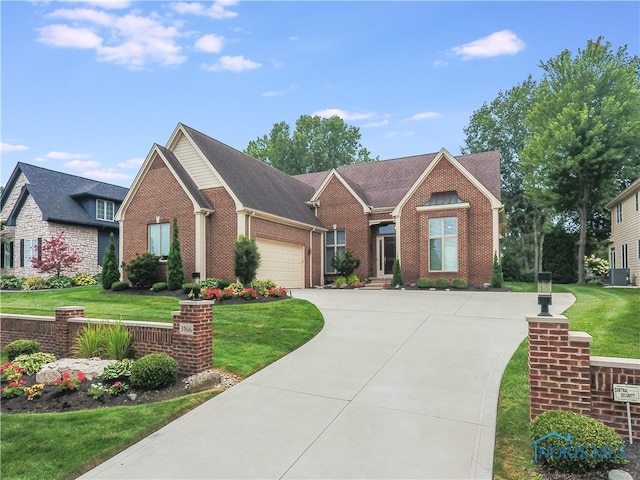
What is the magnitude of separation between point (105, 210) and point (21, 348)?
Result: 20986mm

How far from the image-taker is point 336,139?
154 ft

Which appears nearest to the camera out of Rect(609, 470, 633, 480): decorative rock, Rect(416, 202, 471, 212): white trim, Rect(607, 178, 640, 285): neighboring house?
Rect(609, 470, 633, 480): decorative rock

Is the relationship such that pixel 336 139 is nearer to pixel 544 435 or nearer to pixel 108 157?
pixel 108 157

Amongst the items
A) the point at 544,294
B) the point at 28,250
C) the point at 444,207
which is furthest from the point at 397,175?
the point at 28,250

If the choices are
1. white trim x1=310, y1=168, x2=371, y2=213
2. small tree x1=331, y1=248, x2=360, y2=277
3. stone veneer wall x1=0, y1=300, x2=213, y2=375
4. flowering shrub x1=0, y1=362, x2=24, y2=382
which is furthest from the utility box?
flowering shrub x1=0, y1=362, x2=24, y2=382

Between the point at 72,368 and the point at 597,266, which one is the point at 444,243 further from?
the point at 72,368

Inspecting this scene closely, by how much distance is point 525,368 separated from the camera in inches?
255

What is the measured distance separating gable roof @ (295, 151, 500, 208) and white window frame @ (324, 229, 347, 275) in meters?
2.50

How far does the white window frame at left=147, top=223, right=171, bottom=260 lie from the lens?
57.4ft

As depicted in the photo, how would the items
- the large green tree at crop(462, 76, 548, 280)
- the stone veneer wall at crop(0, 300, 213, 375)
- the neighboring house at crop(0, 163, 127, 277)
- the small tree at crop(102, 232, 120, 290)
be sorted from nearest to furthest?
the stone veneer wall at crop(0, 300, 213, 375)
the small tree at crop(102, 232, 120, 290)
the neighboring house at crop(0, 163, 127, 277)
the large green tree at crop(462, 76, 548, 280)

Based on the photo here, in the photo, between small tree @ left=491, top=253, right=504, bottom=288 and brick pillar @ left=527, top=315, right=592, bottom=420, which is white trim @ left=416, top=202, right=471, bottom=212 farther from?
brick pillar @ left=527, top=315, right=592, bottom=420

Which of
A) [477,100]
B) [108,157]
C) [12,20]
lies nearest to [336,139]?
[477,100]

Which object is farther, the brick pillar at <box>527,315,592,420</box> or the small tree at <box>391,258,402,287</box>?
the small tree at <box>391,258,402,287</box>

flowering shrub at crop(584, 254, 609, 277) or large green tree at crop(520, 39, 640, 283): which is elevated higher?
large green tree at crop(520, 39, 640, 283)
